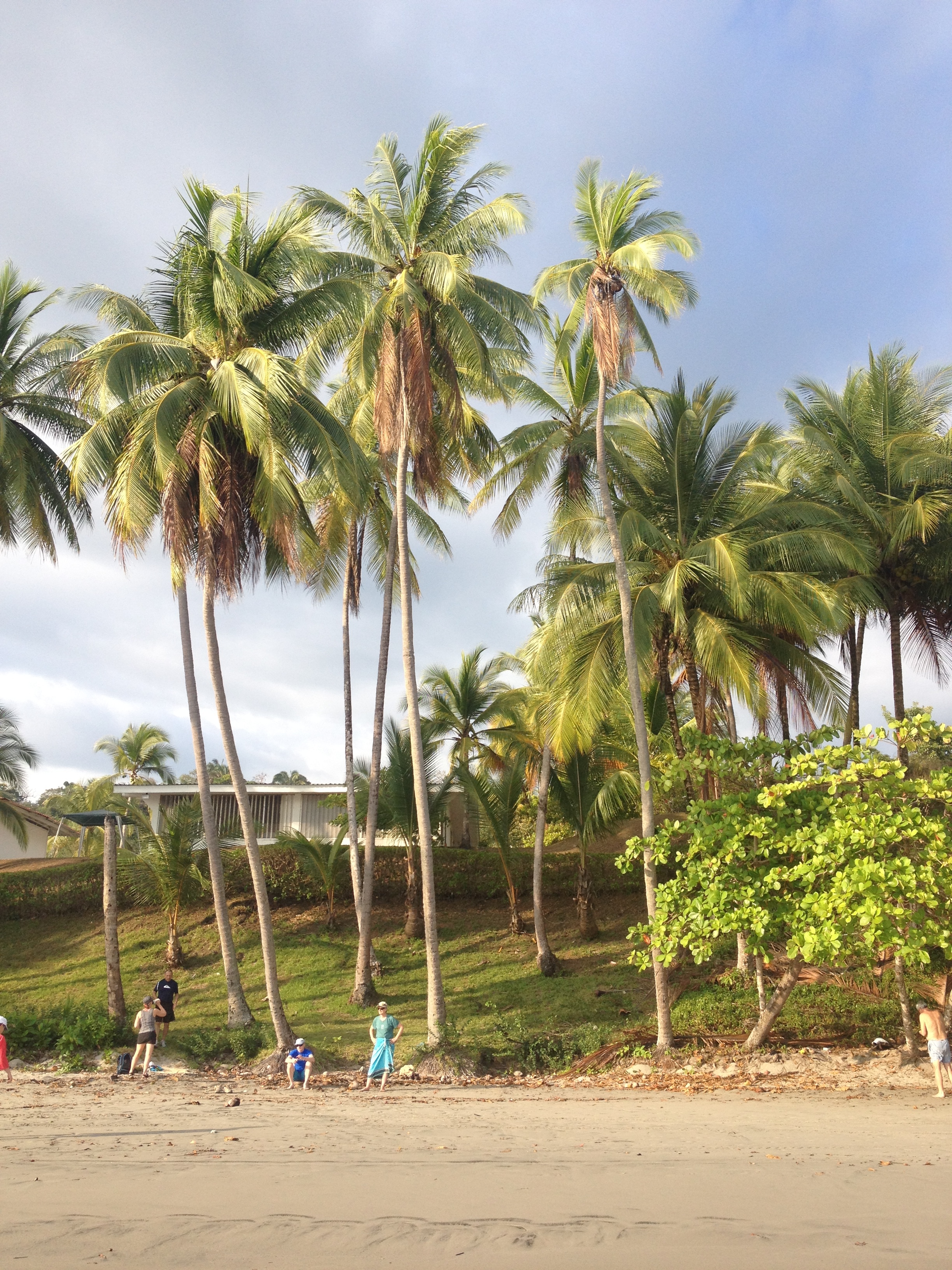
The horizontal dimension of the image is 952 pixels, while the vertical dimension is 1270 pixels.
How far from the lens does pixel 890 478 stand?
2095cm

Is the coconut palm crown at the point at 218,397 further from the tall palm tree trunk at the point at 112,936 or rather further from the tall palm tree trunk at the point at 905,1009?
the tall palm tree trunk at the point at 905,1009

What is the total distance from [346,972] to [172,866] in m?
4.67

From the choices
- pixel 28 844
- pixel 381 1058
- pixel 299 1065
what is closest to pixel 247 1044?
pixel 299 1065

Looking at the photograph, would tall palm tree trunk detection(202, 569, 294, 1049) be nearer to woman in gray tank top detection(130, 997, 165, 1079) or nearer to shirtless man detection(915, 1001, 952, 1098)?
woman in gray tank top detection(130, 997, 165, 1079)

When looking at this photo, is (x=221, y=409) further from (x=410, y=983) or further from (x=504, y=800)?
(x=410, y=983)

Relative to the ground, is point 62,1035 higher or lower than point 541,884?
lower

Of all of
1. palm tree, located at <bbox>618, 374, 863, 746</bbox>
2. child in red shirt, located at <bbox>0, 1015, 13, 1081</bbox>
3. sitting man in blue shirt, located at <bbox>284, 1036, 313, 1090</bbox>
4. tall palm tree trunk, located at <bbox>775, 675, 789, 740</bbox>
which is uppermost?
palm tree, located at <bbox>618, 374, 863, 746</bbox>

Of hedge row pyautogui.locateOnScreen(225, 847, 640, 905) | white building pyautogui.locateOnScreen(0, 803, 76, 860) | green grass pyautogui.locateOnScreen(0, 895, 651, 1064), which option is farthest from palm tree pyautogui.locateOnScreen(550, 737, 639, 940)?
white building pyautogui.locateOnScreen(0, 803, 76, 860)

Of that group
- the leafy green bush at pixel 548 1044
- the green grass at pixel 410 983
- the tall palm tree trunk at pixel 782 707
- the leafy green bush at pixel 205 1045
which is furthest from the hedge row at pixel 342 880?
the leafy green bush at pixel 548 1044

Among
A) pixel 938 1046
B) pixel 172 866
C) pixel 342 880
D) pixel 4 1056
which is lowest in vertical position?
pixel 4 1056

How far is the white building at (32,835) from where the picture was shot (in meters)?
34.7

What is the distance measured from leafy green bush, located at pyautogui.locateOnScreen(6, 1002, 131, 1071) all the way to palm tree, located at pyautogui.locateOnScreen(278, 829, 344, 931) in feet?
22.5

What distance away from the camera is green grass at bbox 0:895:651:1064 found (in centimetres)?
1770

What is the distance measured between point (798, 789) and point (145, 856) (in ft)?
49.6
